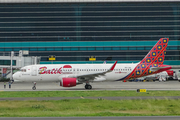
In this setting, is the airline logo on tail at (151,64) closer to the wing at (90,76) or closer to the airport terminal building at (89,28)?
the wing at (90,76)

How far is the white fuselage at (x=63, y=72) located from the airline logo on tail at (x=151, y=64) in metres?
0.90

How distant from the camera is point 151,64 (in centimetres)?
4219

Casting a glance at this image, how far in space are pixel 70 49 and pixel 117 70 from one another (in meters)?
55.4

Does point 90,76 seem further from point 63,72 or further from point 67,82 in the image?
point 63,72

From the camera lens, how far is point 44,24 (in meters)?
96.1

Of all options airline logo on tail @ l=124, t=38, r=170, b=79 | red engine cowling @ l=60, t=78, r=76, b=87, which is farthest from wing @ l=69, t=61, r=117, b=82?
airline logo on tail @ l=124, t=38, r=170, b=79

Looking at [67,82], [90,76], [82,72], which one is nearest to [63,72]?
[82,72]

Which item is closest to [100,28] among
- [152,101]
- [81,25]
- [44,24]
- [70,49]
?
[81,25]

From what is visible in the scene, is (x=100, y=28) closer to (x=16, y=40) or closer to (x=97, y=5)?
(x=97, y=5)

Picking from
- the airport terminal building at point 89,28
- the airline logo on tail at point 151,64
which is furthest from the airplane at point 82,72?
the airport terminal building at point 89,28

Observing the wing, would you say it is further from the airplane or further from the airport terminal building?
the airport terminal building

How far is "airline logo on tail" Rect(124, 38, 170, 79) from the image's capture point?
4128 centimetres

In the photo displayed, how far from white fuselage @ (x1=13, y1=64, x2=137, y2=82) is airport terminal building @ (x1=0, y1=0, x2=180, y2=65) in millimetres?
53374

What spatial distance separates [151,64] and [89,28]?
55906 millimetres
